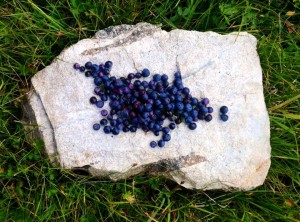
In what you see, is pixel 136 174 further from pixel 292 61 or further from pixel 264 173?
pixel 292 61

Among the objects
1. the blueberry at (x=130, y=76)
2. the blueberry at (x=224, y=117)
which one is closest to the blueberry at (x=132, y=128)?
the blueberry at (x=130, y=76)

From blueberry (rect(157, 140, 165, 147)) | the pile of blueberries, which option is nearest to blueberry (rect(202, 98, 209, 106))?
the pile of blueberries

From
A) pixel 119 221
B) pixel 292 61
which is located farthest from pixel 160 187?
pixel 292 61

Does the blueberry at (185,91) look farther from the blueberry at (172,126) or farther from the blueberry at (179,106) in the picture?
the blueberry at (172,126)

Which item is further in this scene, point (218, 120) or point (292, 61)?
point (292, 61)

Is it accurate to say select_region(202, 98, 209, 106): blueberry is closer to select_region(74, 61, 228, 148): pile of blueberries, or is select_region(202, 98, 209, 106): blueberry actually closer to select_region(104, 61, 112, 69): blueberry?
select_region(74, 61, 228, 148): pile of blueberries

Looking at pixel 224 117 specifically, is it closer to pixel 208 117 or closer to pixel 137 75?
pixel 208 117
